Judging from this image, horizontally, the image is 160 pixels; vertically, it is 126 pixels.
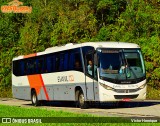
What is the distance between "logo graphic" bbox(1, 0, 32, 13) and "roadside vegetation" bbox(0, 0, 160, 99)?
29.4 inches

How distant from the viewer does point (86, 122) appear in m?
14.0

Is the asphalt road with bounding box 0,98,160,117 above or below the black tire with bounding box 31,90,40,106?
above

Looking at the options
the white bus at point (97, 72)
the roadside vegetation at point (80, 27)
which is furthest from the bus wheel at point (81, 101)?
the roadside vegetation at point (80, 27)

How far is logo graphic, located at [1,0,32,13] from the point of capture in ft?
205

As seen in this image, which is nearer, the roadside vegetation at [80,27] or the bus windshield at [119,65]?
the bus windshield at [119,65]

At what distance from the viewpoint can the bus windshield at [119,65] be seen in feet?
71.7

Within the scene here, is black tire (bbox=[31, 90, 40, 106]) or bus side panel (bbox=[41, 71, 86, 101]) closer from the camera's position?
bus side panel (bbox=[41, 71, 86, 101])

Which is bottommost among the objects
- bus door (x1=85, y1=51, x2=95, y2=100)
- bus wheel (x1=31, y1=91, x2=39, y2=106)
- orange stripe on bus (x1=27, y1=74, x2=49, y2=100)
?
bus wheel (x1=31, y1=91, x2=39, y2=106)

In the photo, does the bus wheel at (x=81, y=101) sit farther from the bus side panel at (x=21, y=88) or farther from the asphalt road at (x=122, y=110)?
the bus side panel at (x=21, y=88)

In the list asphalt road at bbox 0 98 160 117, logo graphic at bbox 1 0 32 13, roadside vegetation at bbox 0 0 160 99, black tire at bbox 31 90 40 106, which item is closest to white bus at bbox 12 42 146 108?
asphalt road at bbox 0 98 160 117

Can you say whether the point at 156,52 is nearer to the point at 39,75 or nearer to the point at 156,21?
the point at 156,21

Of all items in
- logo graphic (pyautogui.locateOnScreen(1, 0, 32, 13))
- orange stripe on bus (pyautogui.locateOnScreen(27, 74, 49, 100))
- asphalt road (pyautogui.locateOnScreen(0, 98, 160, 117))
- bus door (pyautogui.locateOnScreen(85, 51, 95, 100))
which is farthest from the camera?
logo graphic (pyautogui.locateOnScreen(1, 0, 32, 13))

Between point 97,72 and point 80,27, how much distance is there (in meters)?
28.8

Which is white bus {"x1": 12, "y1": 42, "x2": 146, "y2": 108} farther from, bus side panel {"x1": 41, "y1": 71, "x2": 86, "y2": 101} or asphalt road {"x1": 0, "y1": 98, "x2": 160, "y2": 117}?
asphalt road {"x1": 0, "y1": 98, "x2": 160, "y2": 117}
